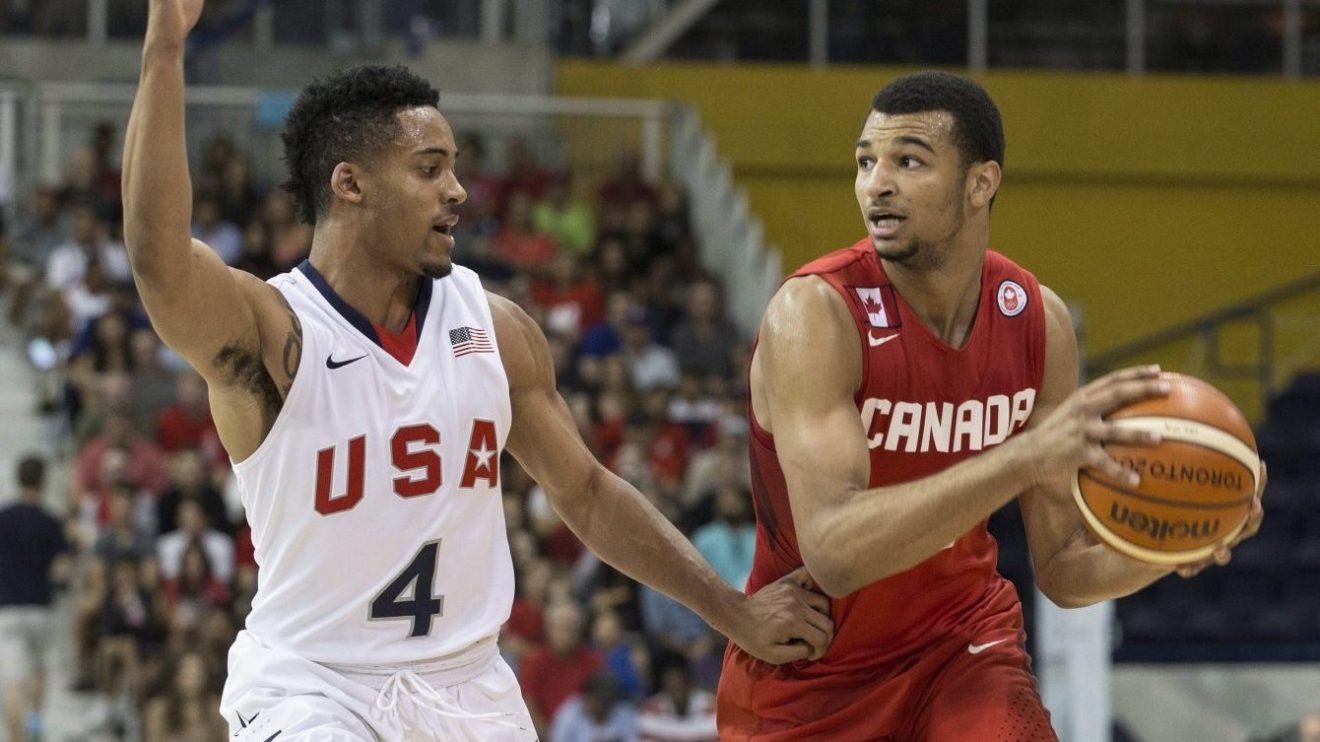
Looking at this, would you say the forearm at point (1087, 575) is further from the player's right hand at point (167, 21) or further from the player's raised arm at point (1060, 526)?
Result: the player's right hand at point (167, 21)

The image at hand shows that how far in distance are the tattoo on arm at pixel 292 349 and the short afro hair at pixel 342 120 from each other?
39cm

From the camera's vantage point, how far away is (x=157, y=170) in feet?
12.5

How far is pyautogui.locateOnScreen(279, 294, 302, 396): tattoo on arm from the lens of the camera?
4.25 m

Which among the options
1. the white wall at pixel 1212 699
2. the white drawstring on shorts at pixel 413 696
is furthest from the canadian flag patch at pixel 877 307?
the white wall at pixel 1212 699

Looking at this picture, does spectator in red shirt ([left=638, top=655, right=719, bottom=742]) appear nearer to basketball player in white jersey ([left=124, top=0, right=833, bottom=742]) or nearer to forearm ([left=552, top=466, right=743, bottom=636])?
forearm ([left=552, top=466, right=743, bottom=636])

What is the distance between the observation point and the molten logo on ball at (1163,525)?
3.84m

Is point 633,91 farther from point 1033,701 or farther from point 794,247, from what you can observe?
point 1033,701

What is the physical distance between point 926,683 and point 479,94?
13435 millimetres

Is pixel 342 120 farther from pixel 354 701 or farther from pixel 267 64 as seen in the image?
pixel 267 64

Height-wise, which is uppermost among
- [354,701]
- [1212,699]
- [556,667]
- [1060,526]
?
[1060,526]

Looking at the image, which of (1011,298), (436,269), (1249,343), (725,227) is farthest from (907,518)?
(1249,343)

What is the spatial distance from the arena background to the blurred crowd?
0.04 metres

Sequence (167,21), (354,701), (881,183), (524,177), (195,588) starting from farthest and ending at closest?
1. (524,177)
2. (195,588)
3. (881,183)
4. (354,701)
5. (167,21)

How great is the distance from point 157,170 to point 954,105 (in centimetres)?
185
